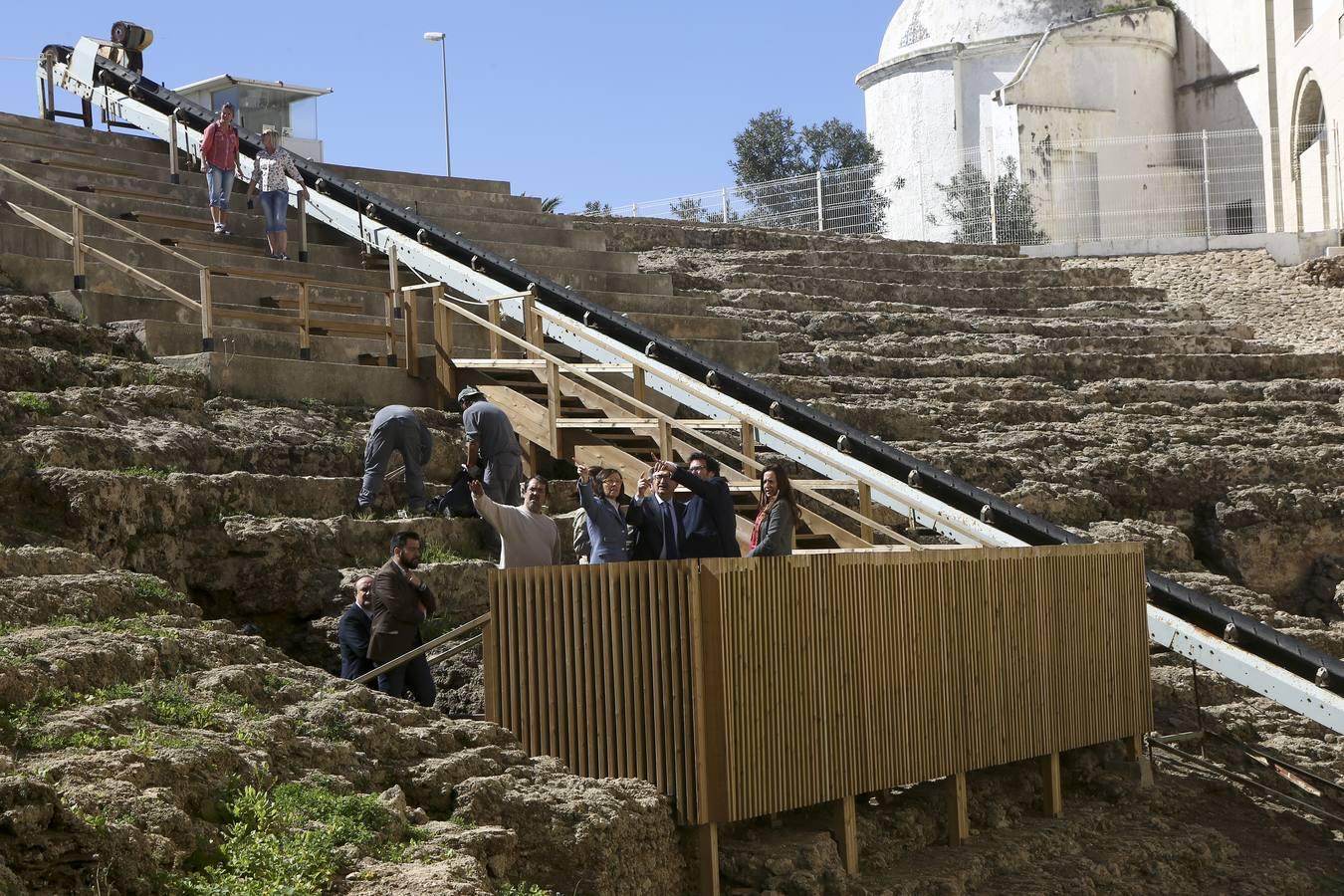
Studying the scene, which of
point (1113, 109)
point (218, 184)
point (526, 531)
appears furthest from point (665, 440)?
point (1113, 109)

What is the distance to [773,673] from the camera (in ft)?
26.6

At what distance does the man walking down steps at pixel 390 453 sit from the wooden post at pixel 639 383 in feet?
8.63

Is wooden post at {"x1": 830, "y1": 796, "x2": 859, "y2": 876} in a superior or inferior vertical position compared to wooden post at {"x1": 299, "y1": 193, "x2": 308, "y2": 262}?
inferior

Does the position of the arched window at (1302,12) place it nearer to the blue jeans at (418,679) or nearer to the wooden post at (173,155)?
the wooden post at (173,155)

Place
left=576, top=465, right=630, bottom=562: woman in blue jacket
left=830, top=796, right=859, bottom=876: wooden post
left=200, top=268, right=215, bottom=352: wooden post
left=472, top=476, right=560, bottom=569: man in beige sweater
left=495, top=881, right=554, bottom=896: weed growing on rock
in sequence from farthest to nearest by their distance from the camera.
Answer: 1. left=200, top=268, right=215, bottom=352: wooden post
2. left=576, top=465, right=630, bottom=562: woman in blue jacket
3. left=472, top=476, right=560, bottom=569: man in beige sweater
4. left=830, top=796, right=859, bottom=876: wooden post
5. left=495, top=881, right=554, bottom=896: weed growing on rock

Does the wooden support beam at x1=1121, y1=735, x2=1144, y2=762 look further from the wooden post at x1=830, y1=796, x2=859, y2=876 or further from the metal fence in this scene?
the metal fence

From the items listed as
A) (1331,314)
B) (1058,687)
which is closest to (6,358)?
(1058,687)

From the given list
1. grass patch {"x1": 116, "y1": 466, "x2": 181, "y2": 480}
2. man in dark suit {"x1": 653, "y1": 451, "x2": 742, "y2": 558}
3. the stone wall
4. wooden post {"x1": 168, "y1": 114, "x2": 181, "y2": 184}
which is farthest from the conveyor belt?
the stone wall

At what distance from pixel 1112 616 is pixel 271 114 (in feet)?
77.3

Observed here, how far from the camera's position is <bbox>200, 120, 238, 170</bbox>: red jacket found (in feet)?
57.7

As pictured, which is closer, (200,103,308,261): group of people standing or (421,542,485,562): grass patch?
(421,542,485,562): grass patch

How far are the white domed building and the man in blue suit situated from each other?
20.9 m

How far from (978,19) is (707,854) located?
3633 centimetres

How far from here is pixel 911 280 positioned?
2238 cm
